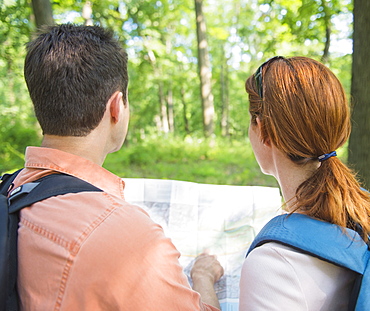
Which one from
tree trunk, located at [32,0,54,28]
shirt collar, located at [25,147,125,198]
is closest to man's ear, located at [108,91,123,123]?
shirt collar, located at [25,147,125,198]

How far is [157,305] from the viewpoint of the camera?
39.9 inches

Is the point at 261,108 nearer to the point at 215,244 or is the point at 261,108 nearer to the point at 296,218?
the point at 296,218

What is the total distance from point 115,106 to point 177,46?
1830cm

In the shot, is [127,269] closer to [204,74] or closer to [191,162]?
[191,162]

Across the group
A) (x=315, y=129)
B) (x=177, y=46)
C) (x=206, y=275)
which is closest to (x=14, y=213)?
(x=206, y=275)

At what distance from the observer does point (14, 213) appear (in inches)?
40.9

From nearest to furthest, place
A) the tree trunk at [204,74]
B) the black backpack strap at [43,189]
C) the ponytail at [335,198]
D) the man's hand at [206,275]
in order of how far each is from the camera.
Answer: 1. the black backpack strap at [43,189]
2. the ponytail at [335,198]
3. the man's hand at [206,275]
4. the tree trunk at [204,74]

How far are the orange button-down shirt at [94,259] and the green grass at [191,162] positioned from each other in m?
5.80

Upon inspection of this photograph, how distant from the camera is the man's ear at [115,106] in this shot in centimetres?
141

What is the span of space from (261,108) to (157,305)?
846mm

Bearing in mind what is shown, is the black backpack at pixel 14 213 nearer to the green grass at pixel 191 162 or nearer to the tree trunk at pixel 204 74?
the green grass at pixel 191 162

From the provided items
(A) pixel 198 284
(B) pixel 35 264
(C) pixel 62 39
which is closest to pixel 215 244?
(A) pixel 198 284

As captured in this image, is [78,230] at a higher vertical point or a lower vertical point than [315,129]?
lower

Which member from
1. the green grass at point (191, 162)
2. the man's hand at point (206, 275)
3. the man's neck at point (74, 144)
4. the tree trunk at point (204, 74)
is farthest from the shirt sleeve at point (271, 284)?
the tree trunk at point (204, 74)
